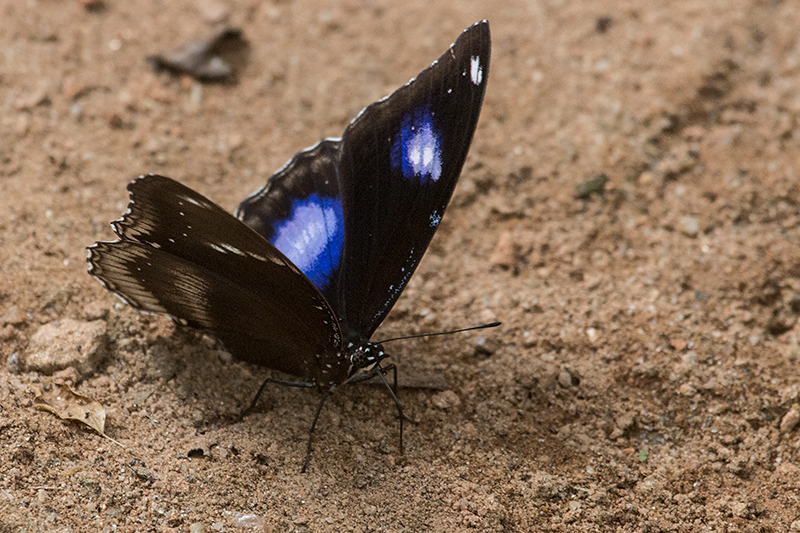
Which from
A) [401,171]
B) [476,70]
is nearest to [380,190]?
[401,171]

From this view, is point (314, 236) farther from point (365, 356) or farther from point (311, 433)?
point (311, 433)

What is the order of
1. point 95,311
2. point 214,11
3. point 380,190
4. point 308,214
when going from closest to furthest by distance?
1. point 380,190
2. point 95,311
3. point 308,214
4. point 214,11

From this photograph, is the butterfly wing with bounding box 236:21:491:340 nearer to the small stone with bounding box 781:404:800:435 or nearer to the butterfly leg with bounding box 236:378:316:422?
the butterfly leg with bounding box 236:378:316:422

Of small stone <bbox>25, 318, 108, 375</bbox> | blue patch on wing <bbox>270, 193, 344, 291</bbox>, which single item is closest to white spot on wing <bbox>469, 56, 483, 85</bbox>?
blue patch on wing <bbox>270, 193, 344, 291</bbox>

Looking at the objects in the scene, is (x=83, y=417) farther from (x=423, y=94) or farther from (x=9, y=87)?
(x=9, y=87)

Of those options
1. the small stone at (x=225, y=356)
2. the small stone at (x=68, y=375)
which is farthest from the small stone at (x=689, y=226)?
the small stone at (x=68, y=375)

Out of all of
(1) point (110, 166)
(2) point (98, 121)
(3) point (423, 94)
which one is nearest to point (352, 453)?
(3) point (423, 94)

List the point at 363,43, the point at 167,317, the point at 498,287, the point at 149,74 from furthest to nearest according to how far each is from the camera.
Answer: the point at 363,43 → the point at 149,74 → the point at 498,287 → the point at 167,317
